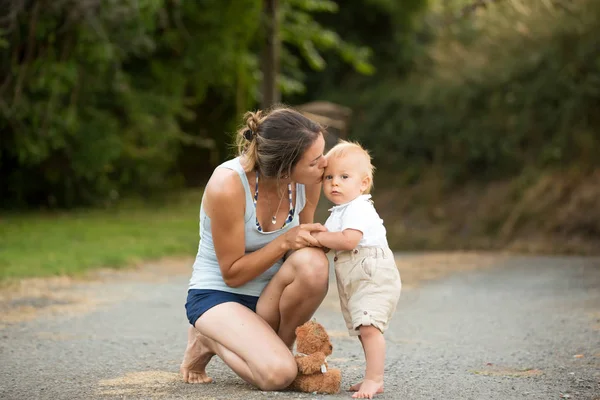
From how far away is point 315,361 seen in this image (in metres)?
4.01

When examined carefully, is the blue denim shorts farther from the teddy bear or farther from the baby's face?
the baby's face

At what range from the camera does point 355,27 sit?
65.3 ft

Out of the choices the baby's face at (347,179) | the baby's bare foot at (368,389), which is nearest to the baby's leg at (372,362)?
the baby's bare foot at (368,389)

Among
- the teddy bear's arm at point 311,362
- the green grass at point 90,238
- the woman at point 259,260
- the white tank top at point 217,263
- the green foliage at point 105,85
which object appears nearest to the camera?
the teddy bear's arm at point 311,362

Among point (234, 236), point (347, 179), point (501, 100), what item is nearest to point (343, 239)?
point (347, 179)

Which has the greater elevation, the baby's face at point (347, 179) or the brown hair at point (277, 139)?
the brown hair at point (277, 139)

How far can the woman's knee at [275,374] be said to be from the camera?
399 cm

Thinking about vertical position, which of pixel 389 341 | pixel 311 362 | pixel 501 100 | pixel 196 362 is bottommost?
pixel 389 341

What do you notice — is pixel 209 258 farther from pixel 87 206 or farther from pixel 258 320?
pixel 87 206

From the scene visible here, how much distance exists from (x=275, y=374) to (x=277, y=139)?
3.61 ft

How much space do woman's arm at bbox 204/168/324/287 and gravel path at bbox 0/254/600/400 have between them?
576 mm

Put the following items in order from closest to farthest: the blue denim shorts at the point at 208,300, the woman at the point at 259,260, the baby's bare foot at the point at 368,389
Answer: the baby's bare foot at the point at 368,389 < the woman at the point at 259,260 < the blue denim shorts at the point at 208,300

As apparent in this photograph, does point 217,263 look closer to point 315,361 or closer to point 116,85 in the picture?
point 315,361

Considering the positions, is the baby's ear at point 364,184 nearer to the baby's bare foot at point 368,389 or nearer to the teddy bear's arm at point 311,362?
the teddy bear's arm at point 311,362
